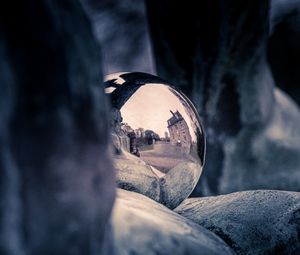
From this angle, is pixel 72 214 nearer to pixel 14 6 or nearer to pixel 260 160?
pixel 14 6

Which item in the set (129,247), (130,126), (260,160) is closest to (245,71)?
(260,160)

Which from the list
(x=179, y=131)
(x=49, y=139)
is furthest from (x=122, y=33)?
(x=49, y=139)

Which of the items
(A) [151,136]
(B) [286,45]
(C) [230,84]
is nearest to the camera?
(A) [151,136]

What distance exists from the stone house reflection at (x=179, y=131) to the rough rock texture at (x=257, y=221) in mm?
265

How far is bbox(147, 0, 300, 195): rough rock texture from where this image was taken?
2.47 meters

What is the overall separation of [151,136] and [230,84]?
145cm

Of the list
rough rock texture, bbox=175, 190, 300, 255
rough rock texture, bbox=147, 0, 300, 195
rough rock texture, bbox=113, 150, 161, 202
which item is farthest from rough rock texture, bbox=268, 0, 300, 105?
rough rock texture, bbox=113, 150, 161, 202

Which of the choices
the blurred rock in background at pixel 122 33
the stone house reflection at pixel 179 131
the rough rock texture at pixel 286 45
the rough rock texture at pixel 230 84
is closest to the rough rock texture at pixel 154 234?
the stone house reflection at pixel 179 131

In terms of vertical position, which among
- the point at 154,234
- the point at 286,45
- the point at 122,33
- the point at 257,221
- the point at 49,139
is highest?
the point at 122,33

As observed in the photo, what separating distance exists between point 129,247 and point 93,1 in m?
2.62

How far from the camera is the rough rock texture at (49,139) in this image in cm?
57

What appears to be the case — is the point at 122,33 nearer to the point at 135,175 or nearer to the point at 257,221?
the point at 135,175

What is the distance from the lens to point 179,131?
133 cm

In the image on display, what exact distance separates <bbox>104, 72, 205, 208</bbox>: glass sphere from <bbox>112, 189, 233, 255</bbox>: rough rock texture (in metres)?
0.25
